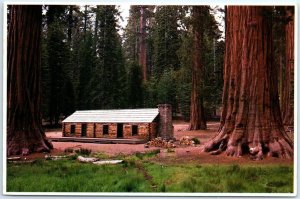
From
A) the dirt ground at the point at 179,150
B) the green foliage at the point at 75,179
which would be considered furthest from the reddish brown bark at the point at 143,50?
the green foliage at the point at 75,179

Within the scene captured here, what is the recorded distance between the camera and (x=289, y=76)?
5.93 meters

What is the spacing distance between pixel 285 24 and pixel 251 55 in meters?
0.49

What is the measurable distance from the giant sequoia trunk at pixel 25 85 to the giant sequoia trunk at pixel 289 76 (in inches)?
103

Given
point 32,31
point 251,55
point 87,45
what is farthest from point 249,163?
point 32,31

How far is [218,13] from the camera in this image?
19.9 ft

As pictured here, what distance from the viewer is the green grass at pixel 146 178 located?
19.4 ft

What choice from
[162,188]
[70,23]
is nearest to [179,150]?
[162,188]

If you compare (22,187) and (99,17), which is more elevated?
(99,17)

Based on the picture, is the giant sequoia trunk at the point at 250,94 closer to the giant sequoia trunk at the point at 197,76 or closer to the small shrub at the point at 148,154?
the giant sequoia trunk at the point at 197,76

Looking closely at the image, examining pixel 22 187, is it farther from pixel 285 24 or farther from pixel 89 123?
pixel 285 24

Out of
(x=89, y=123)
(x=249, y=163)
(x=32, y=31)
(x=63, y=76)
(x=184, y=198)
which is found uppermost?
(x=32, y=31)

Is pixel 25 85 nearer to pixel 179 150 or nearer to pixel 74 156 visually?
pixel 74 156

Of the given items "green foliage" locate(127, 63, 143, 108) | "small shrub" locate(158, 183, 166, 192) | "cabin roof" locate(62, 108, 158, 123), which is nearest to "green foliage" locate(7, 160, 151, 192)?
"small shrub" locate(158, 183, 166, 192)

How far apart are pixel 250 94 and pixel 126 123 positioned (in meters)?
1.41
